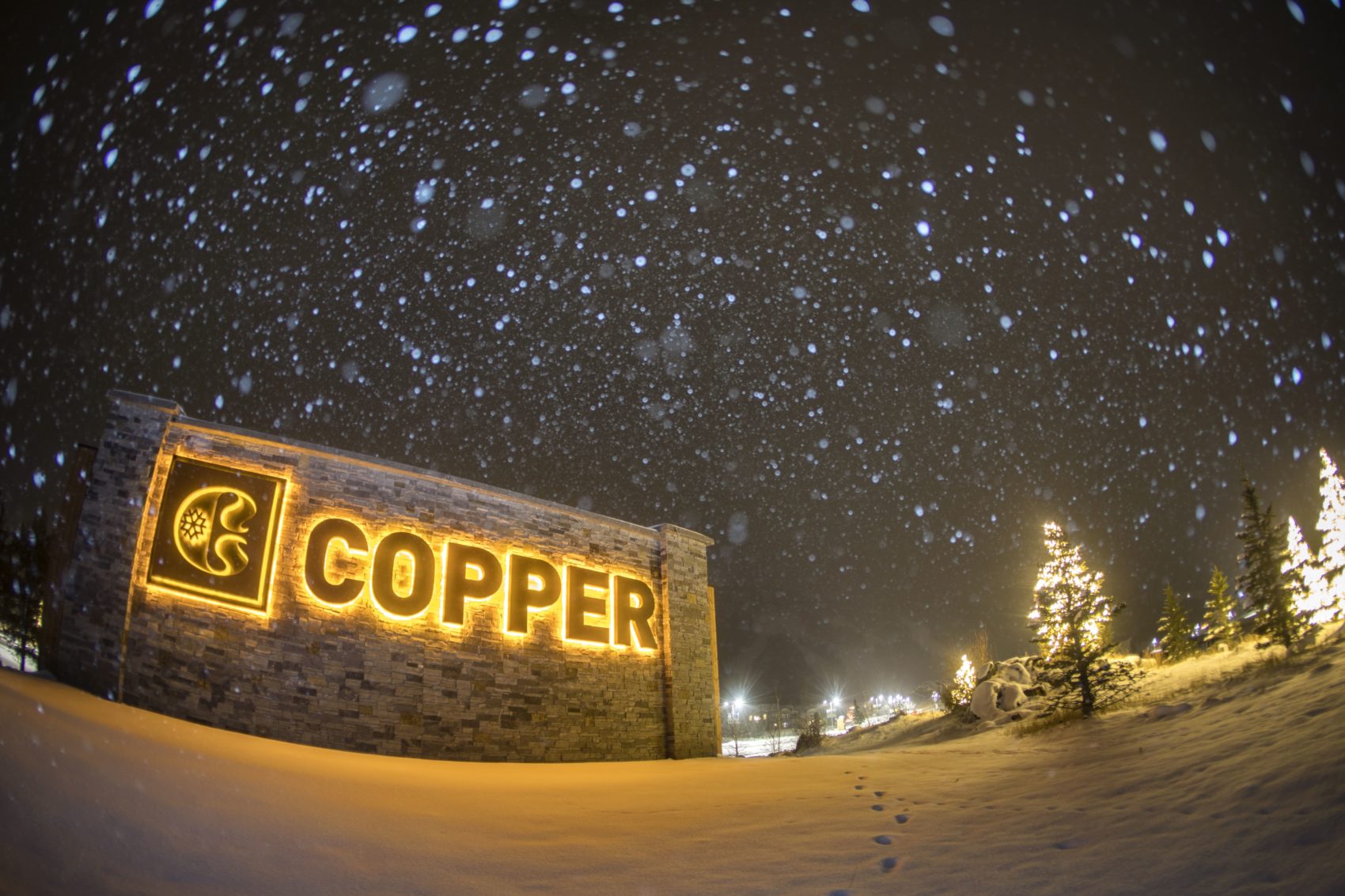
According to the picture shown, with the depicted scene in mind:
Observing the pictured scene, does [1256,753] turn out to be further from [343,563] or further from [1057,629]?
[343,563]

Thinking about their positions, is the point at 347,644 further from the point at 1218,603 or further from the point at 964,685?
the point at 1218,603

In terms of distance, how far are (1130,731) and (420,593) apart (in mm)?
13534

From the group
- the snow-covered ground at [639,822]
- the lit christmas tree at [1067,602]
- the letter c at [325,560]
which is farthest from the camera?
the lit christmas tree at [1067,602]

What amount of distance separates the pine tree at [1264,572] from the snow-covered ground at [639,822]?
9.59m

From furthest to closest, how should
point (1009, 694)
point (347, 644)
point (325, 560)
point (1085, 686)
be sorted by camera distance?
point (1009, 694)
point (1085, 686)
point (325, 560)
point (347, 644)

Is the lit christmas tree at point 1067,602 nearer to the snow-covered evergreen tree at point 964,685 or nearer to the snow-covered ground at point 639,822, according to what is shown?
the snow-covered evergreen tree at point 964,685

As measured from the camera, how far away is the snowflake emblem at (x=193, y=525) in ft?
33.5

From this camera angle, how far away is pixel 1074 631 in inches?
655

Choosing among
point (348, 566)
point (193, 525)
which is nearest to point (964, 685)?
point (348, 566)

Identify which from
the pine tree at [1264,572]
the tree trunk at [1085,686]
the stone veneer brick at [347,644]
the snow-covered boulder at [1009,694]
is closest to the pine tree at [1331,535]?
the pine tree at [1264,572]

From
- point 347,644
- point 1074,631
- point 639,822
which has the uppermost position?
point 1074,631

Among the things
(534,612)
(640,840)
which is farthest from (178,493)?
(640,840)

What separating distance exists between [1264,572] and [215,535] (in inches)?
1022

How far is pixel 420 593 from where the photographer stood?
38.7 ft
